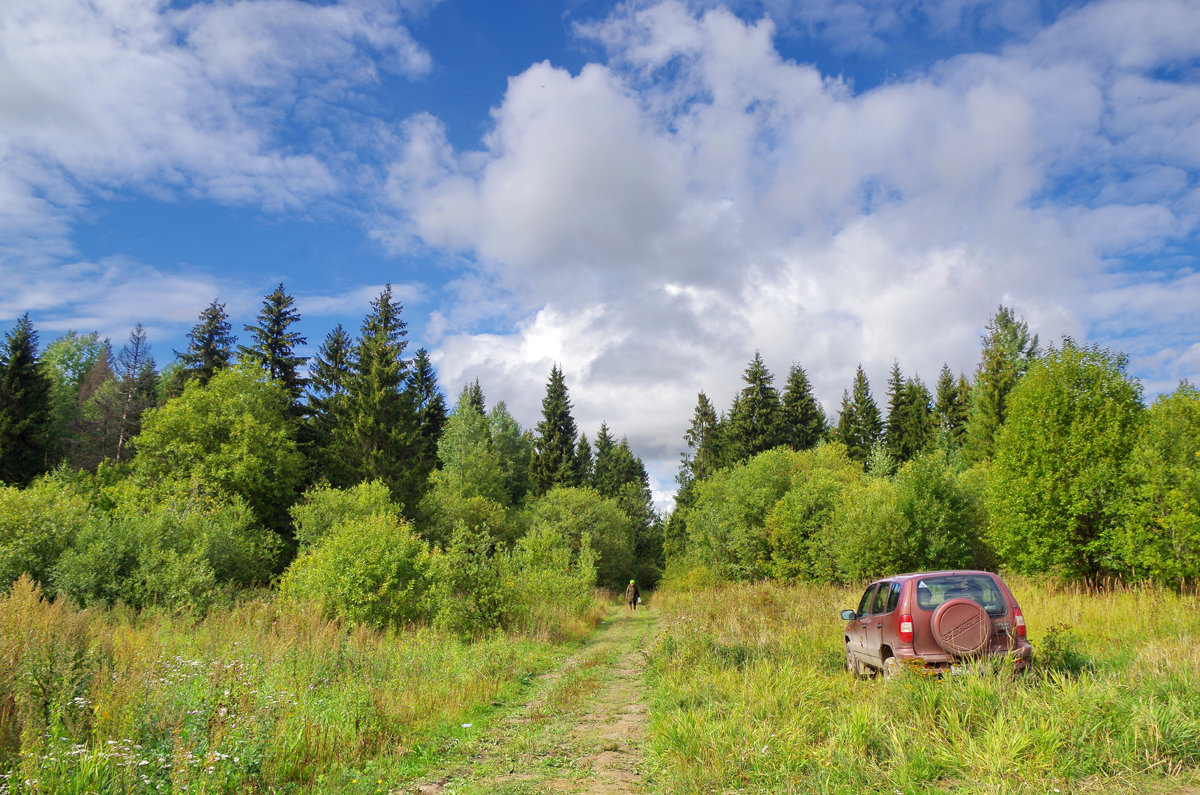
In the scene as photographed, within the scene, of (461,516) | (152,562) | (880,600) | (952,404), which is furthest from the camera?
(952,404)

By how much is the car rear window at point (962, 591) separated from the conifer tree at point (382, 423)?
2958 cm

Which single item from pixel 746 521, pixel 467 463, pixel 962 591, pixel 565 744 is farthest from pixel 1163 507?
pixel 467 463

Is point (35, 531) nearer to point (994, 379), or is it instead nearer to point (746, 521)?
point (746, 521)

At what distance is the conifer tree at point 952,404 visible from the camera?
49772mm

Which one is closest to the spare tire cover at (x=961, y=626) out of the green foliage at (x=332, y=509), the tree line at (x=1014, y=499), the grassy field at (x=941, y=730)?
the grassy field at (x=941, y=730)

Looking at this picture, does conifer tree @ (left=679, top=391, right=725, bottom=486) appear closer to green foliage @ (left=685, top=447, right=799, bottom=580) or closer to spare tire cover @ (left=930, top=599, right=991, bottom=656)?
green foliage @ (left=685, top=447, right=799, bottom=580)

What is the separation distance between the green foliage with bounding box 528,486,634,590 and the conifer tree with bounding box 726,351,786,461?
12.1m

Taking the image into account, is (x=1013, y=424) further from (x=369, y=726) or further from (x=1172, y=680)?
(x=369, y=726)

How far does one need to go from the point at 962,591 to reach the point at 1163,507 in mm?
12449

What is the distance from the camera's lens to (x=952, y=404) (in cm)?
5200

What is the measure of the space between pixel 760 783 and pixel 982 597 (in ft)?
14.8

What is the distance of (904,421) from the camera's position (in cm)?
5256

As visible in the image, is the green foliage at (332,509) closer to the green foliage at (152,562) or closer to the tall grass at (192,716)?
the green foliage at (152,562)

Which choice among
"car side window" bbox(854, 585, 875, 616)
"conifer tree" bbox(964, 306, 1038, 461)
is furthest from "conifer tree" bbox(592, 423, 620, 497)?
"car side window" bbox(854, 585, 875, 616)
